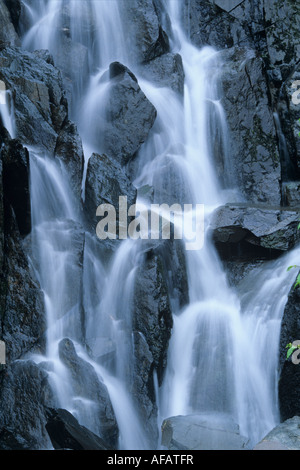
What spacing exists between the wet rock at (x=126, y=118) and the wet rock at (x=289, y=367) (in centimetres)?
543

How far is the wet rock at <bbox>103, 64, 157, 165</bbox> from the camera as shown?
11.8 m

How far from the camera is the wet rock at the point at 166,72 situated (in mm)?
13539

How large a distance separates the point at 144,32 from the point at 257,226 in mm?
6992

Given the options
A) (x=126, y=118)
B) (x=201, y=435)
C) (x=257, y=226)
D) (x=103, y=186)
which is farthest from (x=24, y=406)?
(x=126, y=118)

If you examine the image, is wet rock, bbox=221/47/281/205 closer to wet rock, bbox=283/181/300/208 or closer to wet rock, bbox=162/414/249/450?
wet rock, bbox=283/181/300/208

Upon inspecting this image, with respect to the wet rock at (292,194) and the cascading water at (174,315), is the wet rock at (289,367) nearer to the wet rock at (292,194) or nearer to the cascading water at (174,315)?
the cascading water at (174,315)

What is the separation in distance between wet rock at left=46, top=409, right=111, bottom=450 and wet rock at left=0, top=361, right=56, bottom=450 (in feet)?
1.23

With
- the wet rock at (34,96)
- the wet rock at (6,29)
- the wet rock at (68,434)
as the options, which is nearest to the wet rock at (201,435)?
the wet rock at (68,434)

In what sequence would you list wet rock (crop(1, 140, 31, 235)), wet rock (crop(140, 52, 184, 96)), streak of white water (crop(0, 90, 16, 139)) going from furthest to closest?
wet rock (crop(140, 52, 184, 96))
streak of white water (crop(0, 90, 16, 139))
wet rock (crop(1, 140, 31, 235))

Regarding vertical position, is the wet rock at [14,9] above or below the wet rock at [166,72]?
above

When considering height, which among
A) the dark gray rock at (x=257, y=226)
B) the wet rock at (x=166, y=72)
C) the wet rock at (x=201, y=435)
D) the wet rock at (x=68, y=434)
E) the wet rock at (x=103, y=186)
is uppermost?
the wet rock at (x=166, y=72)

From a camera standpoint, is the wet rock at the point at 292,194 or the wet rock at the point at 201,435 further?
the wet rock at the point at 292,194

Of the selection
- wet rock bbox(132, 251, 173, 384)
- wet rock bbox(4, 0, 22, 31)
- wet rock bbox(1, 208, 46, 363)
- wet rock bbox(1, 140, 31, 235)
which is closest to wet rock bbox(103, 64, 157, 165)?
wet rock bbox(4, 0, 22, 31)
